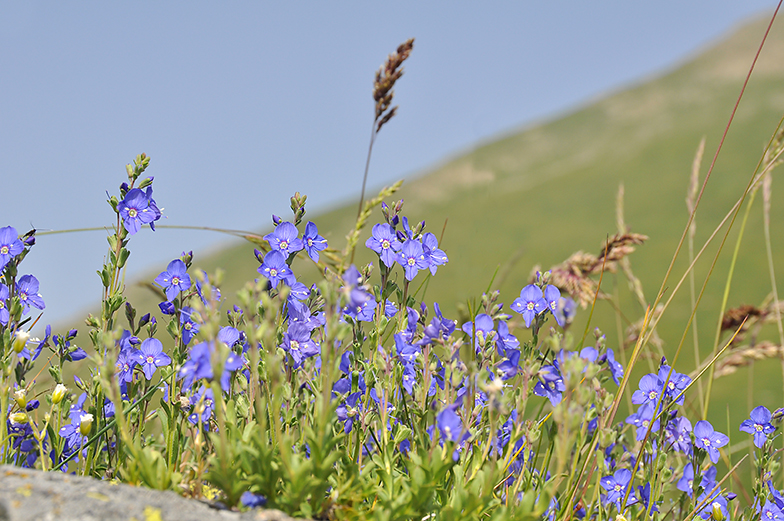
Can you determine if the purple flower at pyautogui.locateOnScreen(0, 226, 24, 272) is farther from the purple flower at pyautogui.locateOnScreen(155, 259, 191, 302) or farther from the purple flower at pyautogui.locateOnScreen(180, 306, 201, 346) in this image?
the purple flower at pyautogui.locateOnScreen(180, 306, 201, 346)

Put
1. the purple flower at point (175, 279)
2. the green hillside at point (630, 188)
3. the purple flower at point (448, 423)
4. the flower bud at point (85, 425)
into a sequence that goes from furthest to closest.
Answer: the green hillside at point (630, 188), the purple flower at point (175, 279), the flower bud at point (85, 425), the purple flower at point (448, 423)

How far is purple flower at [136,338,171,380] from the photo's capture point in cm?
243

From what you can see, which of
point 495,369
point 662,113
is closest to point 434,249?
point 495,369

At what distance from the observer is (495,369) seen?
92.4 inches

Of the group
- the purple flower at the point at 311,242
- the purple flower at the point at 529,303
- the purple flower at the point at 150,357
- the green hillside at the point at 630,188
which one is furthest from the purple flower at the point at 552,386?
the green hillside at the point at 630,188

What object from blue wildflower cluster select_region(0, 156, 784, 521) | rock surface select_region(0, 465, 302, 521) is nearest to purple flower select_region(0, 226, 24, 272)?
blue wildflower cluster select_region(0, 156, 784, 521)

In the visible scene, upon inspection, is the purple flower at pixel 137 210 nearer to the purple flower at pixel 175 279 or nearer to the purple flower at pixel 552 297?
the purple flower at pixel 175 279

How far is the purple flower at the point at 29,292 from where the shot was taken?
102 inches

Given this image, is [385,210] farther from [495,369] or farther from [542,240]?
[542,240]

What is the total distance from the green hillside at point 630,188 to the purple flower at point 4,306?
61.8 feet

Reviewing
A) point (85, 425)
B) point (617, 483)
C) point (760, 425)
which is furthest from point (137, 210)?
point (760, 425)

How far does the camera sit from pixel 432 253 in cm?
265

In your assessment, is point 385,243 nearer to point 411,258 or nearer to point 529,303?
point 411,258

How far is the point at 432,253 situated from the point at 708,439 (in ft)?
4.91
